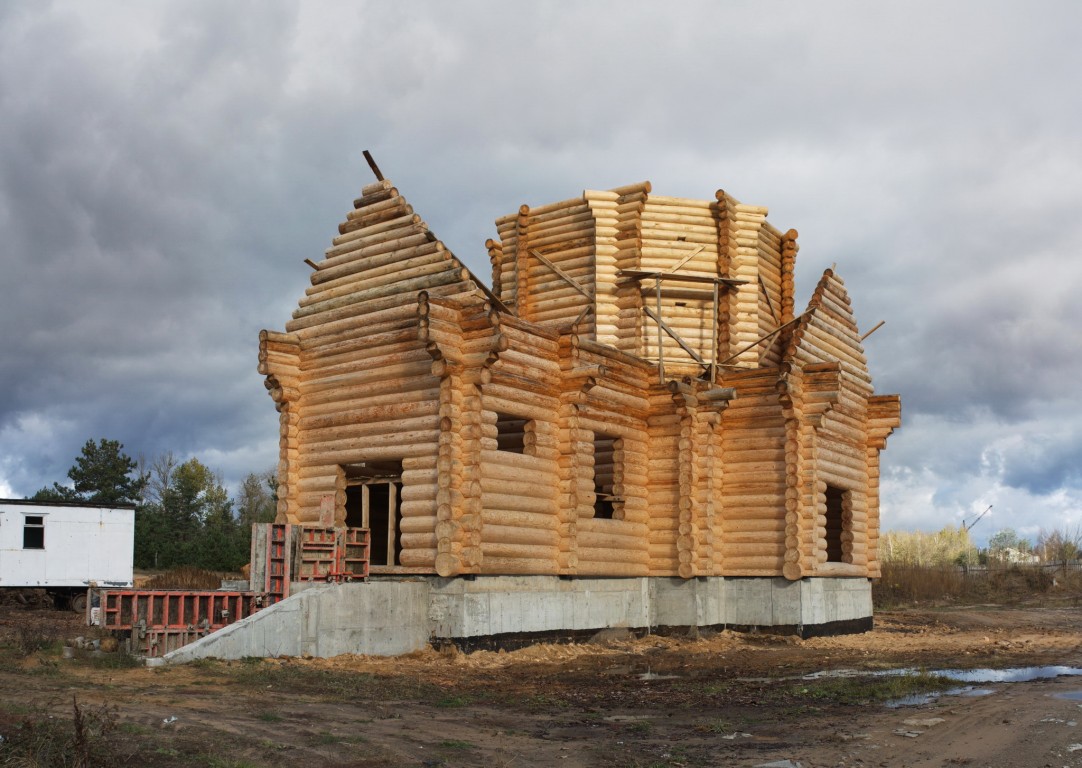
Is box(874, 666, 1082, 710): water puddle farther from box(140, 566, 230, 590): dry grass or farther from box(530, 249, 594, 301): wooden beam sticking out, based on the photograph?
box(140, 566, 230, 590): dry grass

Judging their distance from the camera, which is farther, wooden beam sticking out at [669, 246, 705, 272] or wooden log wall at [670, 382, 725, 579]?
wooden beam sticking out at [669, 246, 705, 272]

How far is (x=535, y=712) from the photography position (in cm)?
1250

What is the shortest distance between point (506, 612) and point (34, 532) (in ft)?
66.0

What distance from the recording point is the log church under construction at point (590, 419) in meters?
19.0

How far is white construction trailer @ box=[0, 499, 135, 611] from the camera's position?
104 feet

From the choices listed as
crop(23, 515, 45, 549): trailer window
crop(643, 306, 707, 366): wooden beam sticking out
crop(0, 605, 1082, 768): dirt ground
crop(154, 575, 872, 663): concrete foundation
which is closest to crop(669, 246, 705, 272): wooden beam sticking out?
crop(643, 306, 707, 366): wooden beam sticking out

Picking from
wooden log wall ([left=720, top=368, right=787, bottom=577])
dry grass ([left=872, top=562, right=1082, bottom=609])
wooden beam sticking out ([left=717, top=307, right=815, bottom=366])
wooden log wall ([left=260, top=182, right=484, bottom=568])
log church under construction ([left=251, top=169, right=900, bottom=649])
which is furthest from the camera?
dry grass ([left=872, top=562, right=1082, bottom=609])

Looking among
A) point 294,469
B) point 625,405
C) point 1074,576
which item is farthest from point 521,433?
point 1074,576

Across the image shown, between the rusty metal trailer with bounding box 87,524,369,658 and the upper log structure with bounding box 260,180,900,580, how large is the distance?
3.58ft

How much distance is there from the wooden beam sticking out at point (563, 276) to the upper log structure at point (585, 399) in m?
0.08

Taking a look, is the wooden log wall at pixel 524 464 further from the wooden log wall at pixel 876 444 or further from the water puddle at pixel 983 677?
the wooden log wall at pixel 876 444

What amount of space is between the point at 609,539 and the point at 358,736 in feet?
41.4

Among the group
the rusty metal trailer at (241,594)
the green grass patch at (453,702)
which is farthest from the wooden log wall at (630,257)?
the green grass patch at (453,702)

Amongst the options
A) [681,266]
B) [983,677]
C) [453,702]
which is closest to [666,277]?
[681,266]
